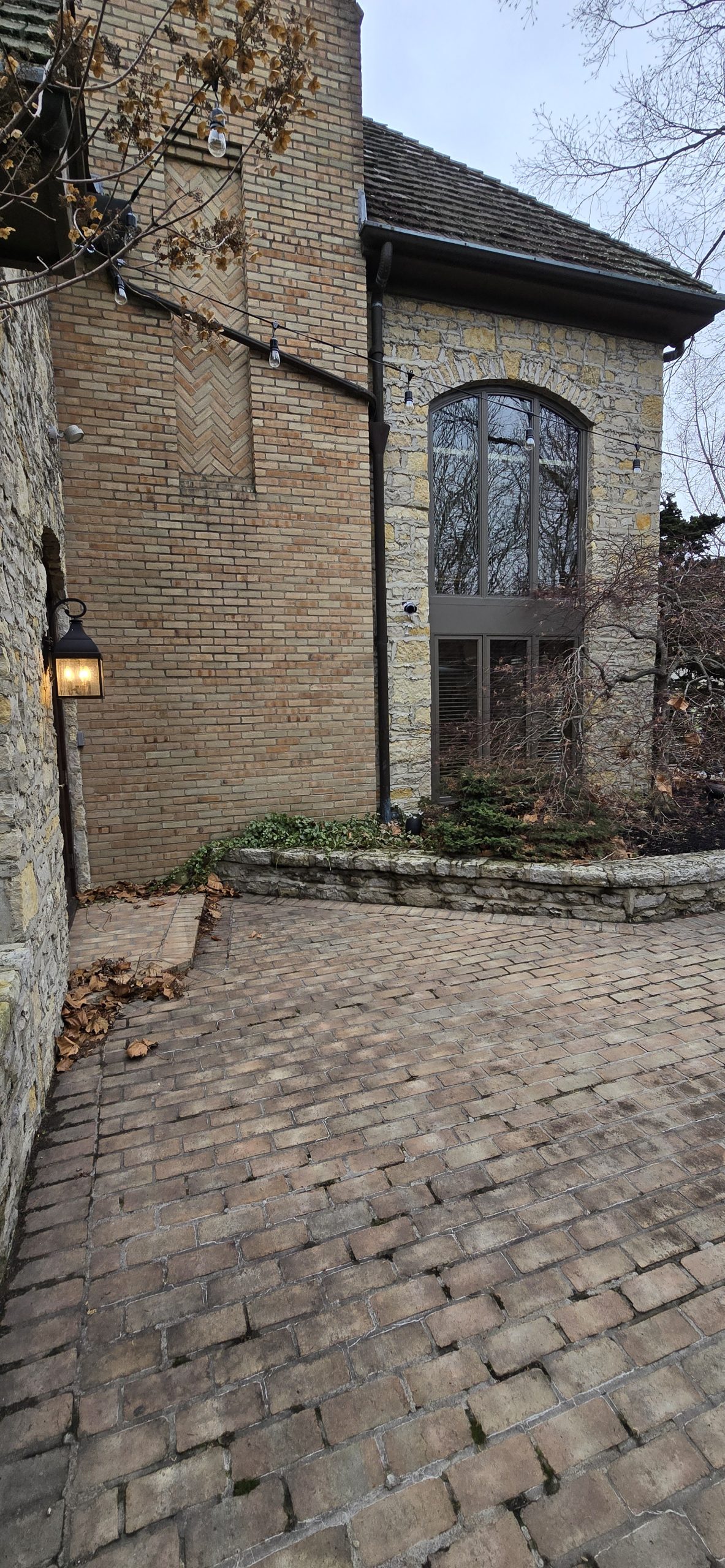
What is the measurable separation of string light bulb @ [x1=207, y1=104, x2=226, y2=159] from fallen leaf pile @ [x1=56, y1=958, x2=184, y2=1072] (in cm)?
371

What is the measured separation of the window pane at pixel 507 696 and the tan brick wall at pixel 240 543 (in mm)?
1439

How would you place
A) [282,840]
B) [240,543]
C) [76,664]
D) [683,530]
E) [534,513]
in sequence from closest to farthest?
[76,664] < [240,543] < [282,840] < [534,513] < [683,530]

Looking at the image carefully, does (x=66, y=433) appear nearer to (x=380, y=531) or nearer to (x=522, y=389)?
(x=380, y=531)

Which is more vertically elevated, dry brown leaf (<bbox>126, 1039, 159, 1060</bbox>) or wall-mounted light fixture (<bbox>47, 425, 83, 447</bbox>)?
wall-mounted light fixture (<bbox>47, 425, 83, 447</bbox>)

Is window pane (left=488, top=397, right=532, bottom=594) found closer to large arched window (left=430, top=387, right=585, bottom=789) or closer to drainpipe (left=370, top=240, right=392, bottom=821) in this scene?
large arched window (left=430, top=387, right=585, bottom=789)

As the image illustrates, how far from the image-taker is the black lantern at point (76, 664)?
4.19 metres

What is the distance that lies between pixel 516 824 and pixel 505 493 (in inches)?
159

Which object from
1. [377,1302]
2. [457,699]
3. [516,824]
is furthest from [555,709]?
[377,1302]

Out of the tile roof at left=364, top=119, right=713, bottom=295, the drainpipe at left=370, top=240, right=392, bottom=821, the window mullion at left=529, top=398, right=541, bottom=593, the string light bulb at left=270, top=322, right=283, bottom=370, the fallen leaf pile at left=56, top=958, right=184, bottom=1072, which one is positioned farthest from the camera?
the window mullion at left=529, top=398, right=541, bottom=593

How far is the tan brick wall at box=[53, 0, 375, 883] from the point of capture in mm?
5301

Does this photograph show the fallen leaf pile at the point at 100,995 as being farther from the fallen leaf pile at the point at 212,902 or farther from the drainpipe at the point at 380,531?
the drainpipe at the point at 380,531

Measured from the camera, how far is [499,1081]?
2.79 metres

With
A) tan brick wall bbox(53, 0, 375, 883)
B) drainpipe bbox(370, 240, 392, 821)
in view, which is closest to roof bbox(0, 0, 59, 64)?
tan brick wall bbox(53, 0, 375, 883)

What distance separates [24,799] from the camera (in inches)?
108
